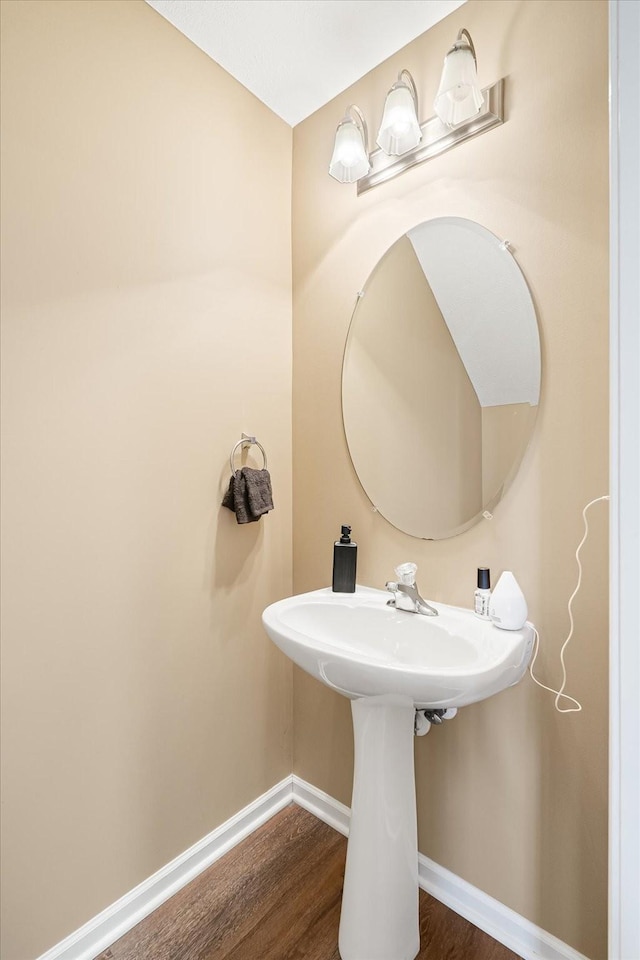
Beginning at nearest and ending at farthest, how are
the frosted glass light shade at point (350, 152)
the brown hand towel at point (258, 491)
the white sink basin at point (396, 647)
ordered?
the white sink basin at point (396, 647) → the frosted glass light shade at point (350, 152) → the brown hand towel at point (258, 491)

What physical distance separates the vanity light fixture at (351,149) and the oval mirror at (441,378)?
27 cm

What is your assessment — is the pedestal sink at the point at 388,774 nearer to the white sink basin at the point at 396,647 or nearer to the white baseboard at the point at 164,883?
the white sink basin at the point at 396,647

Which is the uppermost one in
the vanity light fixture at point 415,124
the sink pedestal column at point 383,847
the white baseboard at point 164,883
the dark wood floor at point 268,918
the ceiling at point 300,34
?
the ceiling at point 300,34

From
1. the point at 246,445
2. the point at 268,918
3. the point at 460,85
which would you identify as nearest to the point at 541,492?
the point at 246,445

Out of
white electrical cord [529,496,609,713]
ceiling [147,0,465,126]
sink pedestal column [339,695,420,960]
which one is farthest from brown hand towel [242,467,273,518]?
ceiling [147,0,465,126]

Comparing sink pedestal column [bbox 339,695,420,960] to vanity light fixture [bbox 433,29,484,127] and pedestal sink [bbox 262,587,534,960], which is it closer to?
pedestal sink [bbox 262,587,534,960]

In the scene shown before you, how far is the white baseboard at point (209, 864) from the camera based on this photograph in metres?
1.19

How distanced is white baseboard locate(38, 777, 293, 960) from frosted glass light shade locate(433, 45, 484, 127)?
85.9 inches

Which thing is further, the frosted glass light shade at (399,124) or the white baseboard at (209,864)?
the frosted glass light shade at (399,124)

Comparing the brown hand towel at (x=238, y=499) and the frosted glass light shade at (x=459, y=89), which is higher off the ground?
the frosted glass light shade at (x=459, y=89)

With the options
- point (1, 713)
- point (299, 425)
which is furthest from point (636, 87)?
point (1, 713)

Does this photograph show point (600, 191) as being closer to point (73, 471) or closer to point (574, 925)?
point (73, 471)

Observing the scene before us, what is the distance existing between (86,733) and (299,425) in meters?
1.14

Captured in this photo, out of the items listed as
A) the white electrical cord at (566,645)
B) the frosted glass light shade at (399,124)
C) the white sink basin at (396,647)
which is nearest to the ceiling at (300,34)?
the frosted glass light shade at (399,124)
